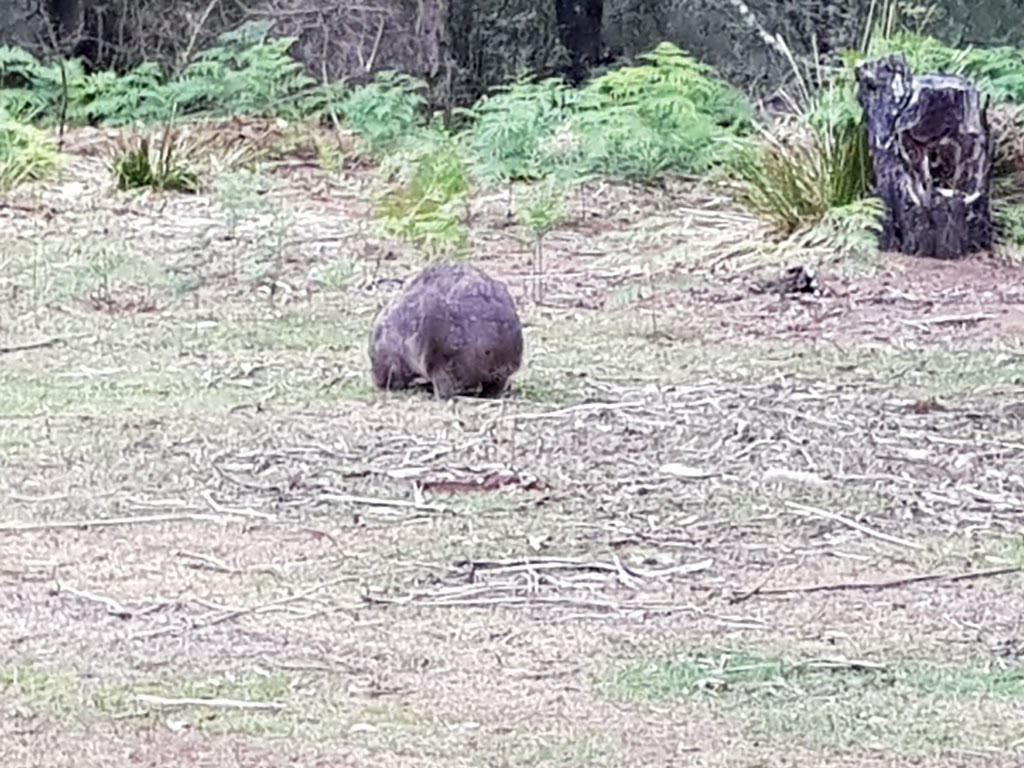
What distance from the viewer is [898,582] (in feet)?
15.0

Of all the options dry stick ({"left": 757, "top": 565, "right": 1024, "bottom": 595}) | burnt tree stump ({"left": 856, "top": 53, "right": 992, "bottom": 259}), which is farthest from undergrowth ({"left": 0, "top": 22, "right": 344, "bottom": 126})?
dry stick ({"left": 757, "top": 565, "right": 1024, "bottom": 595})

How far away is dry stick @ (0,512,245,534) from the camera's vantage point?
5090mm

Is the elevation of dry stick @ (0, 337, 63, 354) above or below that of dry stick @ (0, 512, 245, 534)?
below

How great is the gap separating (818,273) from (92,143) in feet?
20.1

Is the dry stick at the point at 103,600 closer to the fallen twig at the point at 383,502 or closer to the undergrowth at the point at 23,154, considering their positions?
the fallen twig at the point at 383,502

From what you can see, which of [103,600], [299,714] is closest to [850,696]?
[299,714]

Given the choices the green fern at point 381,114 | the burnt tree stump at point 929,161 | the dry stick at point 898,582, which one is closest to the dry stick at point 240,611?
the dry stick at point 898,582

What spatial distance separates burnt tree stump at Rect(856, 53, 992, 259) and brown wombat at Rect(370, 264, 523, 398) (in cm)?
372

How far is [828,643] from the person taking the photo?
13.6 ft

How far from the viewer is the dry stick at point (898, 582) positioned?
4.53 m

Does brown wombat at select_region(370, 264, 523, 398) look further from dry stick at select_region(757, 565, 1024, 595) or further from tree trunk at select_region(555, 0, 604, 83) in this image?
tree trunk at select_region(555, 0, 604, 83)

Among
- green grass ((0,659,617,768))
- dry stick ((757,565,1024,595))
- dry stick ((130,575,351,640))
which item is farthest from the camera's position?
dry stick ((757,565,1024,595))

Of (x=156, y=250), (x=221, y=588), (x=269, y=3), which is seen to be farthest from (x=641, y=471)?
(x=269, y=3)

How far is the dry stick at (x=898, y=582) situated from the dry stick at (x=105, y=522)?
4.85 feet
